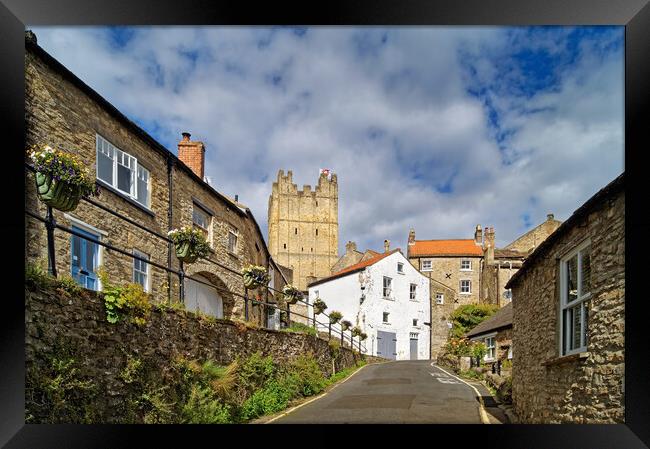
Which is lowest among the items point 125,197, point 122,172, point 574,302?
point 574,302

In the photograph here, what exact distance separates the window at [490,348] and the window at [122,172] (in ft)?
33.5

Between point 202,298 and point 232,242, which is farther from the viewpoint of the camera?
point 232,242

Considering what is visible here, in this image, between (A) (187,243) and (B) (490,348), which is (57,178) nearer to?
(A) (187,243)

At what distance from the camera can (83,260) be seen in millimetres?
7770

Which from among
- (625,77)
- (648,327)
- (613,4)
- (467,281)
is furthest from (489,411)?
(467,281)

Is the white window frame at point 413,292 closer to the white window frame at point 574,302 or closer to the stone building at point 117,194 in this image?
the stone building at point 117,194

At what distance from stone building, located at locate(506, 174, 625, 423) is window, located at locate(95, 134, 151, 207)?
22.8 feet

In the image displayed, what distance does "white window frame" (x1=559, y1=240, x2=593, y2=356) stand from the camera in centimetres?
473

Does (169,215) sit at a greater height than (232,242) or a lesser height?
greater

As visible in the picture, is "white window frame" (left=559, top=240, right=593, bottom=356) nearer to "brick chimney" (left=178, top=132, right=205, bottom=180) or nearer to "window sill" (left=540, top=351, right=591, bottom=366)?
"window sill" (left=540, top=351, right=591, bottom=366)

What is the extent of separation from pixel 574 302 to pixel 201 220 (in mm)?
9113

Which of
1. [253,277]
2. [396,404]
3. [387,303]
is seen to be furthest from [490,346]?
[387,303]

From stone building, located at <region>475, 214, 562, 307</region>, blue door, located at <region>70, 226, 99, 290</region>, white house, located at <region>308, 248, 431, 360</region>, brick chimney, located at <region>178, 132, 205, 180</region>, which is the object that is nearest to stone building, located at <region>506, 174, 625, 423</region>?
blue door, located at <region>70, 226, 99, 290</region>

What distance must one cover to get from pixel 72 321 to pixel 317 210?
1685 inches
